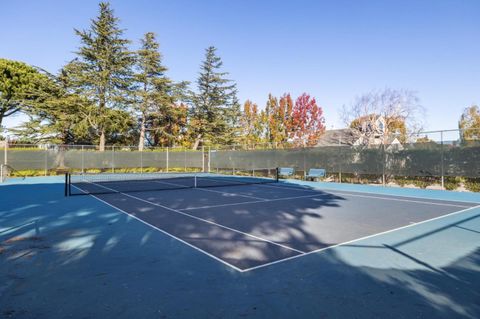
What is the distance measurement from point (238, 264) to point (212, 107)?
33467mm

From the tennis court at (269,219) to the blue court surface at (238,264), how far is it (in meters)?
0.05

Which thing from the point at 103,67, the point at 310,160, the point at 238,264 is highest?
the point at 103,67

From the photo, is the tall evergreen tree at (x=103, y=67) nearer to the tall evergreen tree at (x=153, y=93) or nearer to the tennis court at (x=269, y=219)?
the tall evergreen tree at (x=153, y=93)

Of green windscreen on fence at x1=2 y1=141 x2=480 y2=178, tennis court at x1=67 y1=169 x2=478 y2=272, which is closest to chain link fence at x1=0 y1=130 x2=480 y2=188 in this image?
green windscreen on fence at x1=2 y1=141 x2=480 y2=178

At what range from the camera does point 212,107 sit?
36.8 m

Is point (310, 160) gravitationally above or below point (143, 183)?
above

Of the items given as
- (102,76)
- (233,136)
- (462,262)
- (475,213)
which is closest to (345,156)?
(475,213)

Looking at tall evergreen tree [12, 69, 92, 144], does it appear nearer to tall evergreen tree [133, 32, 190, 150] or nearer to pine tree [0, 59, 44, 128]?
pine tree [0, 59, 44, 128]

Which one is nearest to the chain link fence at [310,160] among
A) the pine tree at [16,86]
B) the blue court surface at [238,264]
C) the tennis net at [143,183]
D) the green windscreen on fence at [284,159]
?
the green windscreen on fence at [284,159]

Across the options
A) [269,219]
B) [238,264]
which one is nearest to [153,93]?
[269,219]

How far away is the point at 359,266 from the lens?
4.38 metres

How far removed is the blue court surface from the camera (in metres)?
3.17

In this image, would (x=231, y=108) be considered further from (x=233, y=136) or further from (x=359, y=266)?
(x=359, y=266)

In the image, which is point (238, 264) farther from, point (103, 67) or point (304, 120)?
point (304, 120)
